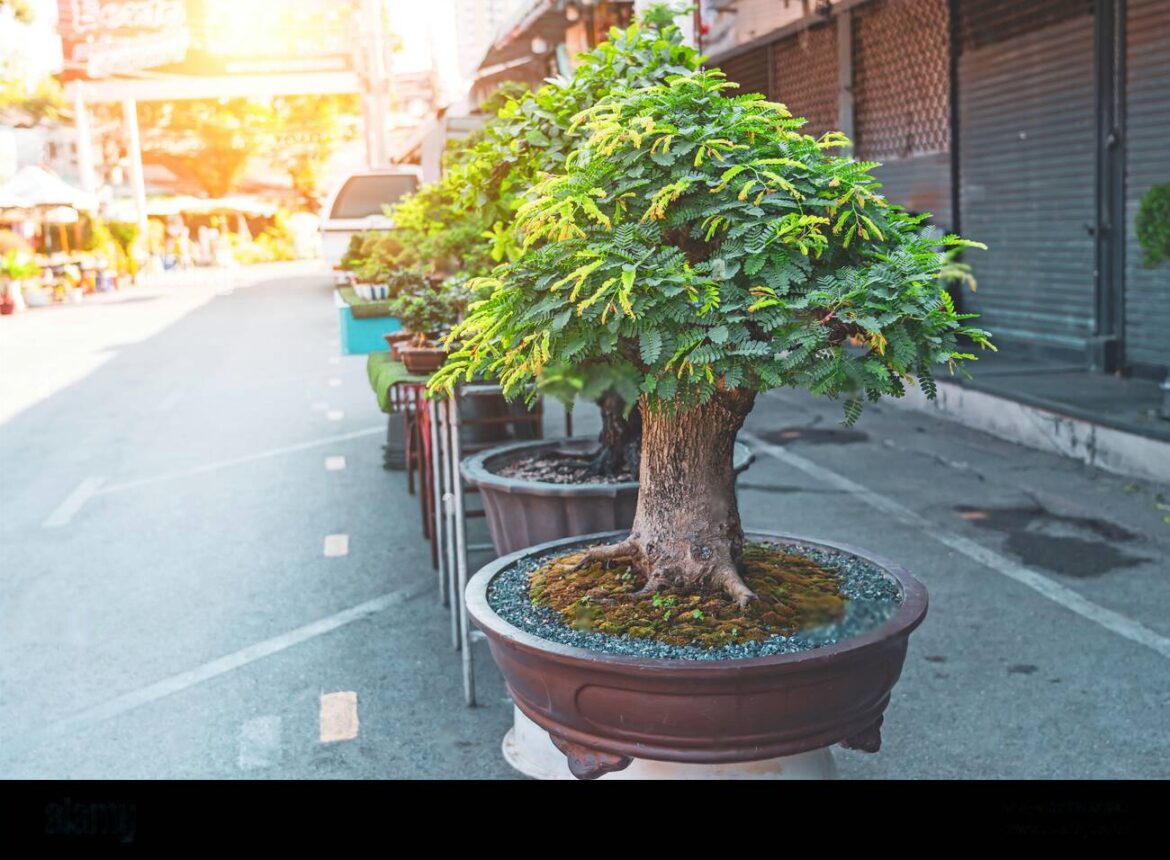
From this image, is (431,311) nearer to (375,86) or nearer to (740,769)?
(740,769)

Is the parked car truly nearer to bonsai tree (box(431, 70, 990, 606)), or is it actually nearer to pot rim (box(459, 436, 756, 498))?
pot rim (box(459, 436, 756, 498))

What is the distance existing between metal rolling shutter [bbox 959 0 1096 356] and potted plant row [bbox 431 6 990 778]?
8055 mm

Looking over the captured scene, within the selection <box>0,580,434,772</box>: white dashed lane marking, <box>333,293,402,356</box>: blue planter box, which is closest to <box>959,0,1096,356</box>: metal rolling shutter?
<box>333,293,402,356</box>: blue planter box

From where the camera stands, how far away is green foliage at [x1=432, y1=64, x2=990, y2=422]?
283cm

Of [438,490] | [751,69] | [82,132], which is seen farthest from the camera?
[82,132]

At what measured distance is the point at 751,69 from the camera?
53.8 ft

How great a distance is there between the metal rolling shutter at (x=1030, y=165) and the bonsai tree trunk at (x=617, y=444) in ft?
21.5

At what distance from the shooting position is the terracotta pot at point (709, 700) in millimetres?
2852

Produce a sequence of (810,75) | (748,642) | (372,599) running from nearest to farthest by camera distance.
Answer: (748,642) → (372,599) → (810,75)

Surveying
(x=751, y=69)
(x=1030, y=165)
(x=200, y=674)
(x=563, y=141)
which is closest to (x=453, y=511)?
(x=200, y=674)

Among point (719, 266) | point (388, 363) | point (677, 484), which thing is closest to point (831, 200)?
point (719, 266)

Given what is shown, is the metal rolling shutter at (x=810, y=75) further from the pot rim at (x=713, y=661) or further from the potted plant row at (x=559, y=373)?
the pot rim at (x=713, y=661)

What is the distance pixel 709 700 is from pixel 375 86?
30.9 metres
